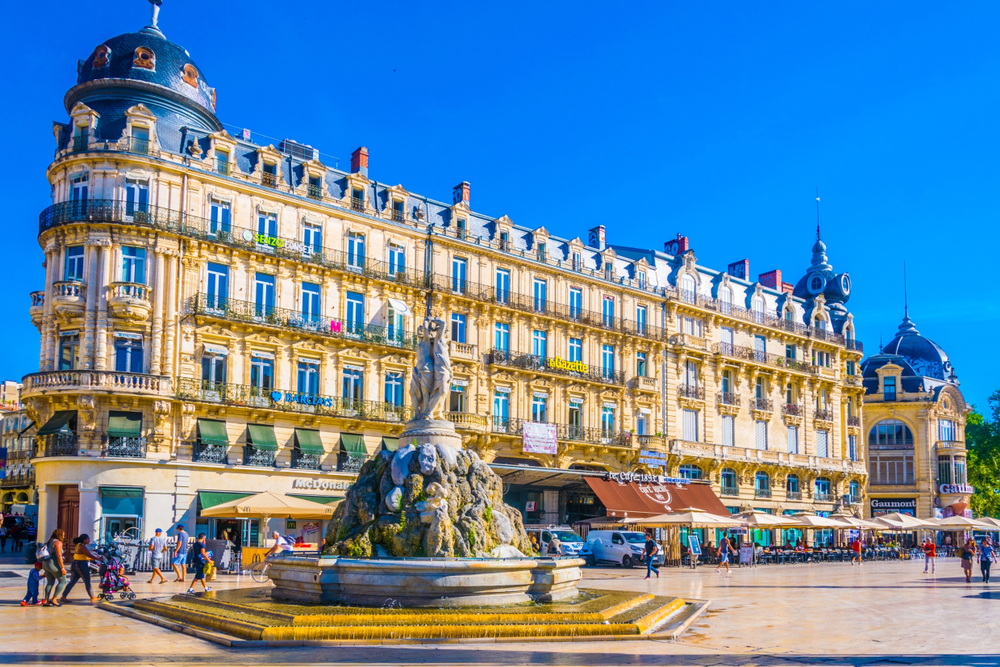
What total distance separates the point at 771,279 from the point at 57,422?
1706 inches

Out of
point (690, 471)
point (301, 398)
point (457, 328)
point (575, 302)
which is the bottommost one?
point (690, 471)

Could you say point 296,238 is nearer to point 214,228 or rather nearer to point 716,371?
point 214,228

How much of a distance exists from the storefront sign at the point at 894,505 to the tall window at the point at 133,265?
51.2 metres

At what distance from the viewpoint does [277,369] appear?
3562 cm

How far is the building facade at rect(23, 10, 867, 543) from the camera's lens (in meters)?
32.4

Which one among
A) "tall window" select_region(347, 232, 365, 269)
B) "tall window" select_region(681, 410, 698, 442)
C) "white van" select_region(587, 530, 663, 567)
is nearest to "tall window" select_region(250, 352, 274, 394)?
"tall window" select_region(347, 232, 365, 269)

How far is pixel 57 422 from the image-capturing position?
3144 cm

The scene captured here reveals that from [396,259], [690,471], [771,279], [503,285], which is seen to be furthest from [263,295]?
[771,279]

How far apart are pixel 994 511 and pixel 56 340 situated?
67820 millimetres

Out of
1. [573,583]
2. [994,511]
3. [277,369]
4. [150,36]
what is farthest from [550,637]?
[994,511]

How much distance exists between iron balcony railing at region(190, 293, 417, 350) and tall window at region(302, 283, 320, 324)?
1.5 inches

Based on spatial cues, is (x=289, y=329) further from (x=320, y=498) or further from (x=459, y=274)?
(x=459, y=274)

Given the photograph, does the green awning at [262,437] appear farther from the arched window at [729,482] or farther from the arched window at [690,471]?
the arched window at [729,482]

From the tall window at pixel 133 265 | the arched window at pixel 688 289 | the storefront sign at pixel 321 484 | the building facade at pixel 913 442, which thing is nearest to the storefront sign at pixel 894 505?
the building facade at pixel 913 442
